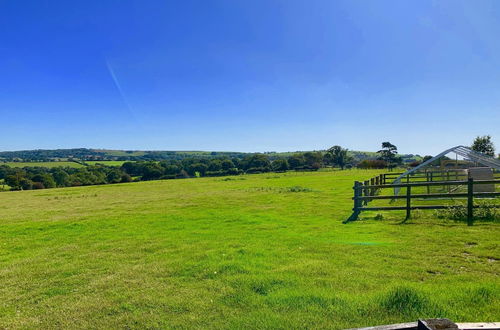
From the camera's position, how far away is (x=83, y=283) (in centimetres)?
662

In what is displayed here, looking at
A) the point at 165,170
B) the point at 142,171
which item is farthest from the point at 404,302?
the point at 142,171

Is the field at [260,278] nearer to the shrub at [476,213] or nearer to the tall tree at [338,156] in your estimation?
the shrub at [476,213]

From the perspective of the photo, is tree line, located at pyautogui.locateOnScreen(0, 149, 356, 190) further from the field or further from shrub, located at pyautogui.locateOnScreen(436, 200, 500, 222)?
shrub, located at pyautogui.locateOnScreen(436, 200, 500, 222)

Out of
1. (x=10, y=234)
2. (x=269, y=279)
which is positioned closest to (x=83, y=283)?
(x=269, y=279)

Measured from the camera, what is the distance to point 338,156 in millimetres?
126500

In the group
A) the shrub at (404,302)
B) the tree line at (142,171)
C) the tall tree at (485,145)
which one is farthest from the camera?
the tree line at (142,171)

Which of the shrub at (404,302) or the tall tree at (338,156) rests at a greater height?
the tall tree at (338,156)

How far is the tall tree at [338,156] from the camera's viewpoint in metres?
126

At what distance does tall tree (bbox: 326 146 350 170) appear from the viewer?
413 ft

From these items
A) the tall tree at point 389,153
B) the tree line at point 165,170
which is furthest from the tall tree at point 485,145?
the tall tree at point 389,153

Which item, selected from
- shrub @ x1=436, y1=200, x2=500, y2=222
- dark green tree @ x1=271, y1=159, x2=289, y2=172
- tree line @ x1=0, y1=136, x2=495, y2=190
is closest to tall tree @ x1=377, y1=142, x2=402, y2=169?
tree line @ x1=0, y1=136, x2=495, y2=190

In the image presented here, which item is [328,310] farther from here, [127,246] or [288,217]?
[288,217]

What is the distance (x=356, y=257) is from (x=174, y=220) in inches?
411

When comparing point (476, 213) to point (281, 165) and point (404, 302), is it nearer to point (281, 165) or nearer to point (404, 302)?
point (404, 302)
